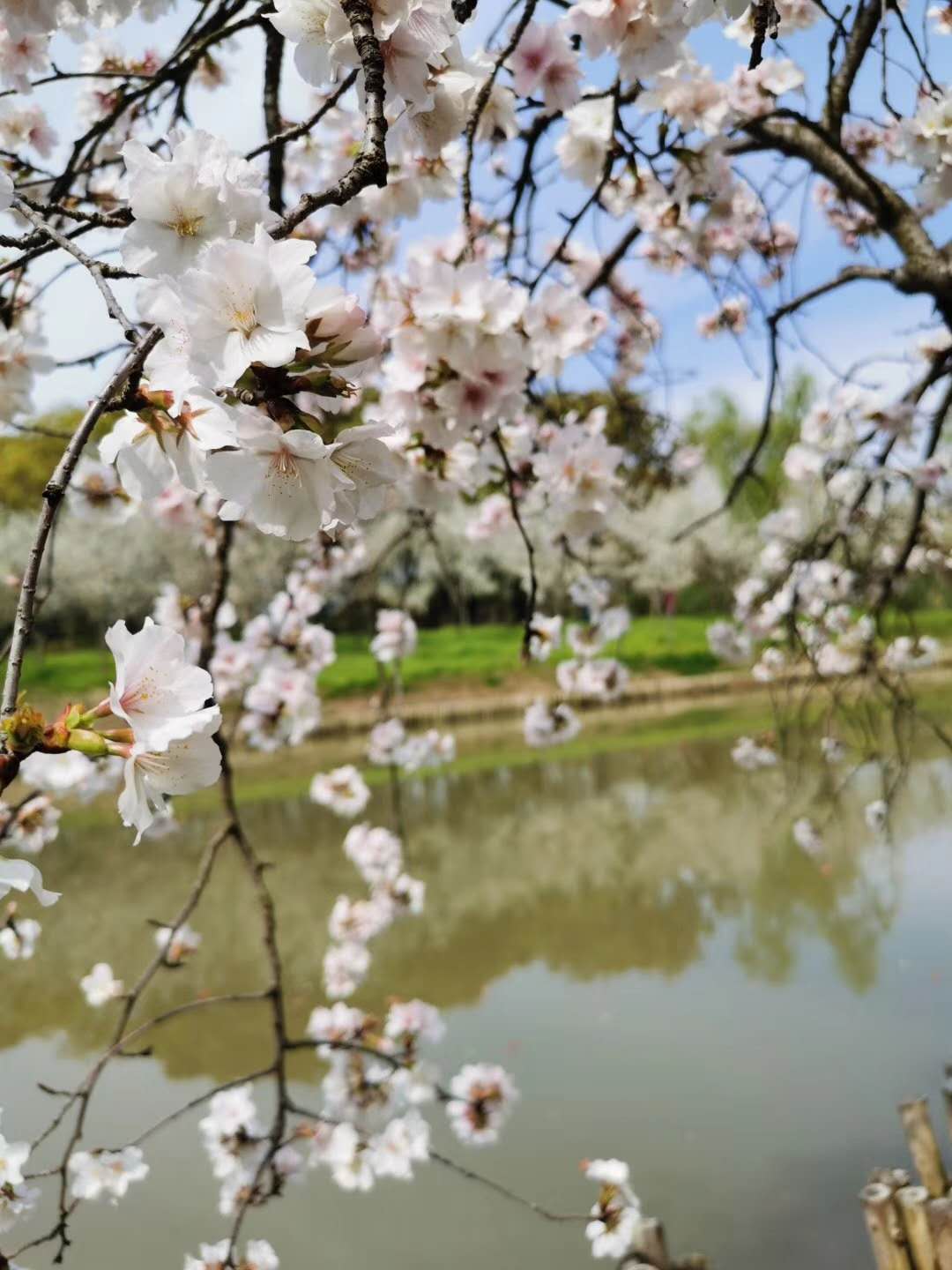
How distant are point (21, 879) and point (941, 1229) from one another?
194cm

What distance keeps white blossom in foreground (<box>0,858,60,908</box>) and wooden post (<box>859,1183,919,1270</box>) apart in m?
1.90

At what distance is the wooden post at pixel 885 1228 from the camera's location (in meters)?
1.79

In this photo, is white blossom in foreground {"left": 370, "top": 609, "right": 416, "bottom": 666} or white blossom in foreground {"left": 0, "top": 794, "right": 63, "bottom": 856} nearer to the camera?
white blossom in foreground {"left": 0, "top": 794, "right": 63, "bottom": 856}

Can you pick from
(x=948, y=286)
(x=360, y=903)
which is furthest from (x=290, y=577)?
(x=948, y=286)

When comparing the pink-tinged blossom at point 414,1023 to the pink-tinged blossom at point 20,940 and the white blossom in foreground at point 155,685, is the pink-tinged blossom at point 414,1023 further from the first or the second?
the white blossom in foreground at point 155,685

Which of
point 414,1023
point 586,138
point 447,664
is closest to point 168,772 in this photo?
point 586,138

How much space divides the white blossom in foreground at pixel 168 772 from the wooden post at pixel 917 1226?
1.86m

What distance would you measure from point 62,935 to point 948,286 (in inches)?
192

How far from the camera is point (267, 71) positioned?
1.37 metres

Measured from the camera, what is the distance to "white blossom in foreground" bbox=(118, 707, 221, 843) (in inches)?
20.1

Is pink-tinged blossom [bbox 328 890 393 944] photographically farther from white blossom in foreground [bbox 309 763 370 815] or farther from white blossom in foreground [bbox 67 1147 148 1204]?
white blossom in foreground [bbox 67 1147 148 1204]

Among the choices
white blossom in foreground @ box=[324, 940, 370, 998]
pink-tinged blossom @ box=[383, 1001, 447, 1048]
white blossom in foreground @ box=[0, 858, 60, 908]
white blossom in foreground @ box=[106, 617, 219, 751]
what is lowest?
pink-tinged blossom @ box=[383, 1001, 447, 1048]

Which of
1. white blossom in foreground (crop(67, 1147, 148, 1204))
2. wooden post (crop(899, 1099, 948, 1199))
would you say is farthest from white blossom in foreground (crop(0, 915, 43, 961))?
wooden post (crop(899, 1099, 948, 1199))

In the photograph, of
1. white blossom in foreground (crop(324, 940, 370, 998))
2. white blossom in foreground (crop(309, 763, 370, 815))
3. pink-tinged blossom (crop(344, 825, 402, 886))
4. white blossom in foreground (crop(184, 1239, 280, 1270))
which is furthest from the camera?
pink-tinged blossom (crop(344, 825, 402, 886))
